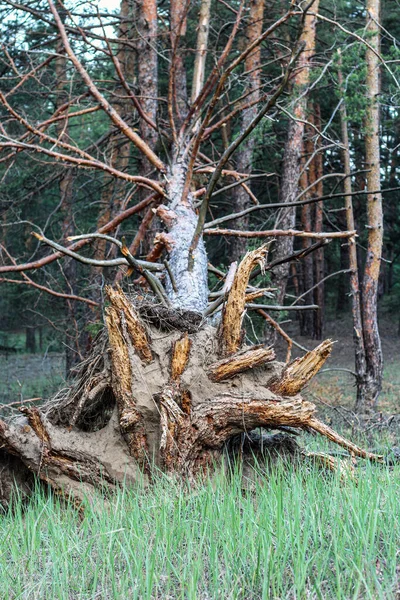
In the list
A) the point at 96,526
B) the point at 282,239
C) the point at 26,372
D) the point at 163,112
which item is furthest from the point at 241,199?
the point at 26,372

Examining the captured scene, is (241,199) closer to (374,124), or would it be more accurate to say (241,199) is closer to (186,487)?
(374,124)

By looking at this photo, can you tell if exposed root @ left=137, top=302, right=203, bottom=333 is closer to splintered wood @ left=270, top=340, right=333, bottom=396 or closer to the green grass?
splintered wood @ left=270, top=340, right=333, bottom=396

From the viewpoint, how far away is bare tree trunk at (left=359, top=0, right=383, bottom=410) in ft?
37.6

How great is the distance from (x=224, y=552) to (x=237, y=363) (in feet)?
7.43

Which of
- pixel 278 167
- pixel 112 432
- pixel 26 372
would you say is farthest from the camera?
pixel 26 372

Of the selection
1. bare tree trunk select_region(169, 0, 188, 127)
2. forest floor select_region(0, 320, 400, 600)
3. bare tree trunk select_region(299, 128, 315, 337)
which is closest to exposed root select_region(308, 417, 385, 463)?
forest floor select_region(0, 320, 400, 600)

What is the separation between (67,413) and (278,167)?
1567 cm

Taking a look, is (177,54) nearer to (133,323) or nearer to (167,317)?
(167,317)

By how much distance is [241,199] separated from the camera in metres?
13.9

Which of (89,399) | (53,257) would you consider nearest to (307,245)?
(53,257)

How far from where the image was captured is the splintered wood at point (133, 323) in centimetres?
525

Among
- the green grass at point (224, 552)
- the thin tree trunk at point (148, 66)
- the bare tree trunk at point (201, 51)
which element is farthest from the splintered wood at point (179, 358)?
the thin tree trunk at point (148, 66)

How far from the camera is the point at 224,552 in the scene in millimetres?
3098

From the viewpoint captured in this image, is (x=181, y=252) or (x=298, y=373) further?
(x=181, y=252)
